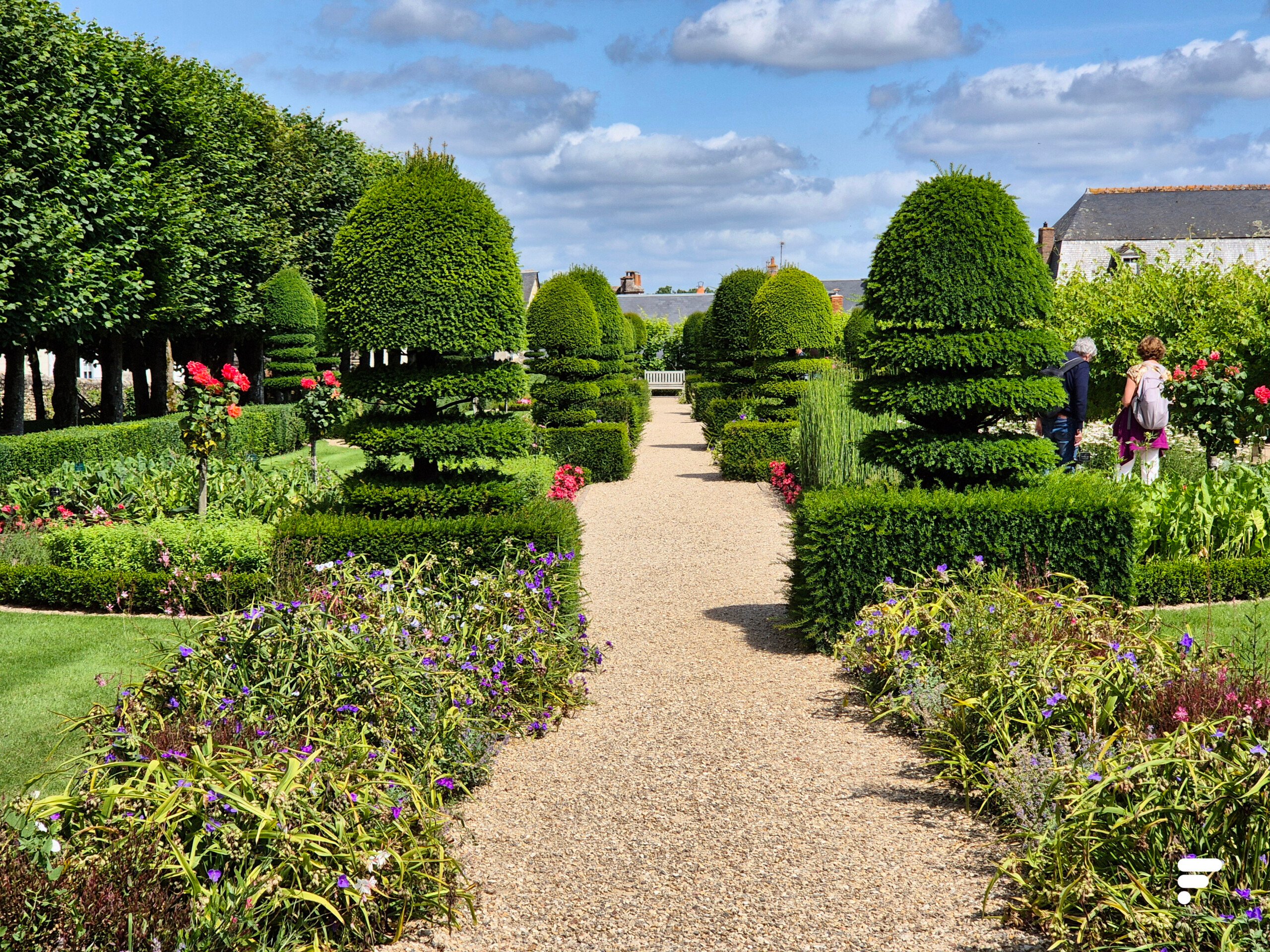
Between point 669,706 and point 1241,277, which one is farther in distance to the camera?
point 1241,277

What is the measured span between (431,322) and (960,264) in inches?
148

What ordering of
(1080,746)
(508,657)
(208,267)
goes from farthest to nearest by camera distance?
(208,267) < (508,657) < (1080,746)

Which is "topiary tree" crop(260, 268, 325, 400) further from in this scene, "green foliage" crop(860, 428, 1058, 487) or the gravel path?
"green foliage" crop(860, 428, 1058, 487)

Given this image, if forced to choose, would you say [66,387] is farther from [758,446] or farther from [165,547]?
[758,446]

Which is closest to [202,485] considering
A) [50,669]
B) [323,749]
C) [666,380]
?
[50,669]

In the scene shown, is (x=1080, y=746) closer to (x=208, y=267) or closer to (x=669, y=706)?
(x=669, y=706)

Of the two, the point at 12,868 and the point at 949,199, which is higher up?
the point at 949,199

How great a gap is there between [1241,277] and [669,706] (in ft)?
51.8

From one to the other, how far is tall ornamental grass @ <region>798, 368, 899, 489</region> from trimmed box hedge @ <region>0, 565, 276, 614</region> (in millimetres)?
6372

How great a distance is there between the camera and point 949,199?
721 centimetres

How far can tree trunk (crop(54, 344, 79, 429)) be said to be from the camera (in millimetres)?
18172

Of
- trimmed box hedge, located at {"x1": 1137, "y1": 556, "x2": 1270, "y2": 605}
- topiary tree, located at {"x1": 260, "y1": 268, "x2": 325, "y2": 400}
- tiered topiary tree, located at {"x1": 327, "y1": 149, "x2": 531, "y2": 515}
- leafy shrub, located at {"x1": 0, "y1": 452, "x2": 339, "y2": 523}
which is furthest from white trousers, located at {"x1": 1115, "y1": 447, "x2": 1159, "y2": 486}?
topiary tree, located at {"x1": 260, "y1": 268, "x2": 325, "y2": 400}

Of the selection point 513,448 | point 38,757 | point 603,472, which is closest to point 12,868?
point 38,757

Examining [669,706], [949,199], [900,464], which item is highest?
[949,199]
